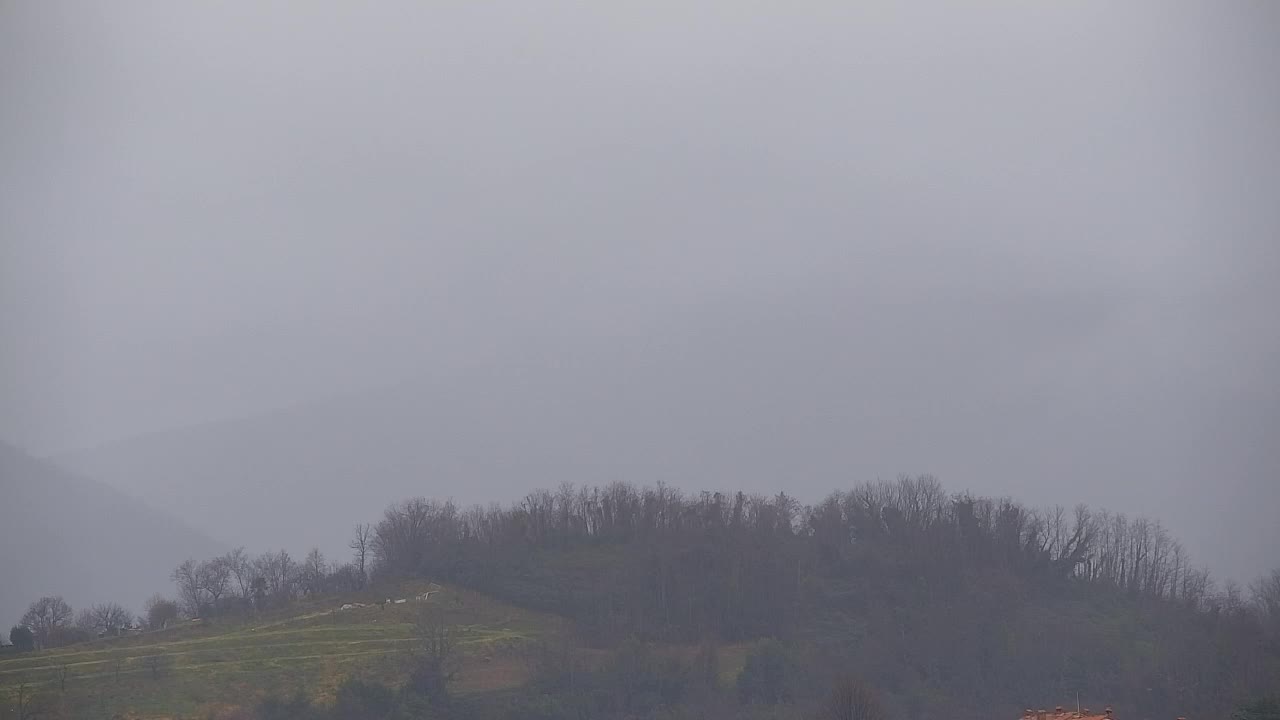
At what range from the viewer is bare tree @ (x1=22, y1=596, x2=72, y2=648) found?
47.7 meters

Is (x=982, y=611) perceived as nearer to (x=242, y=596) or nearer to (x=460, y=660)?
(x=460, y=660)

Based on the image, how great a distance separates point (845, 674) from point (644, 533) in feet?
64.7

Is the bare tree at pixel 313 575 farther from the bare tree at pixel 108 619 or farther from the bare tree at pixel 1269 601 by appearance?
the bare tree at pixel 1269 601

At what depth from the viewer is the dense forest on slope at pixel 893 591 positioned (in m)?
49.3

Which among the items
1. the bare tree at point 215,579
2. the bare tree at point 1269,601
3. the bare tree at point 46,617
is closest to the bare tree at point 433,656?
the bare tree at point 215,579

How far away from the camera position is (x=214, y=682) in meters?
41.5

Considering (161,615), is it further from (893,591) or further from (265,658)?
(893,591)

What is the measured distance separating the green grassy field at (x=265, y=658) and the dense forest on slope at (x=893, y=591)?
4.24 meters

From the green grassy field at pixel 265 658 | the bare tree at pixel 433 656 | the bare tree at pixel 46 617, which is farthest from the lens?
the bare tree at pixel 46 617

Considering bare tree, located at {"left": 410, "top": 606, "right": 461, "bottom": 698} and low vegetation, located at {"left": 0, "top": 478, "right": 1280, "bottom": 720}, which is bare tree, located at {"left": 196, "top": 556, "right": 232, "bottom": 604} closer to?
low vegetation, located at {"left": 0, "top": 478, "right": 1280, "bottom": 720}

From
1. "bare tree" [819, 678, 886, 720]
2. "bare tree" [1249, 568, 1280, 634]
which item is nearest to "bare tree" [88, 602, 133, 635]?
"bare tree" [819, 678, 886, 720]

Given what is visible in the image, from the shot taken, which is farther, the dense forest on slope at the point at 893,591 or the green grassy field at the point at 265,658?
the dense forest on slope at the point at 893,591

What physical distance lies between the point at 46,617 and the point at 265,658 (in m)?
14.8

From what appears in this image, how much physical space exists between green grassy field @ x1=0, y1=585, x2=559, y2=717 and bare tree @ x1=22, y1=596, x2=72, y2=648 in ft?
Answer: 15.1
